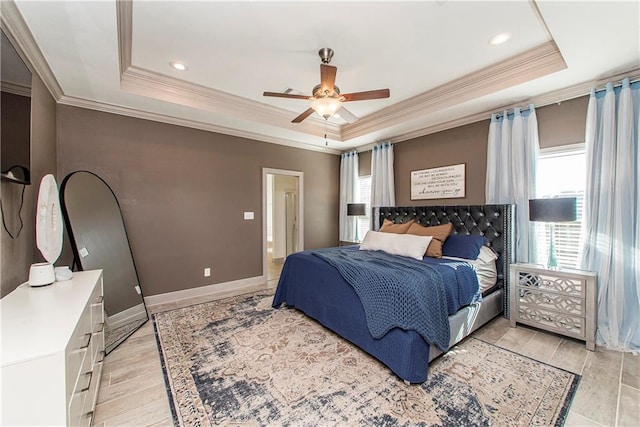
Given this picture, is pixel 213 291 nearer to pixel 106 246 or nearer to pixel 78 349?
pixel 106 246

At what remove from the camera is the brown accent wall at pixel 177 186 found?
328 centimetres

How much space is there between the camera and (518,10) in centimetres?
203

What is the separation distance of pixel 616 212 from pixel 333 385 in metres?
3.03

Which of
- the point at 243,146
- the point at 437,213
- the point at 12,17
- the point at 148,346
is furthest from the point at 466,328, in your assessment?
the point at 12,17

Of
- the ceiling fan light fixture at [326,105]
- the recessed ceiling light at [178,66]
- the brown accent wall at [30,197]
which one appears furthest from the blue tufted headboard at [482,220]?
the brown accent wall at [30,197]

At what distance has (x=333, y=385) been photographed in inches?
77.7

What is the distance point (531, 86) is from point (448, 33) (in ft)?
4.09

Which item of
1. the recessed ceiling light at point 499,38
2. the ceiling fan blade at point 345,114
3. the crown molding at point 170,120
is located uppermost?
the recessed ceiling light at point 499,38

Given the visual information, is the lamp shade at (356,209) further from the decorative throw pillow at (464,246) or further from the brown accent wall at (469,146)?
the decorative throw pillow at (464,246)

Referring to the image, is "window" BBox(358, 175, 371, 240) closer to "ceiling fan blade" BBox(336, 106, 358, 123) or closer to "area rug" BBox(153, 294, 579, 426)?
"ceiling fan blade" BBox(336, 106, 358, 123)

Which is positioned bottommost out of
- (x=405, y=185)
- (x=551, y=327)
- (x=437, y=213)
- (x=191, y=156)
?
(x=551, y=327)

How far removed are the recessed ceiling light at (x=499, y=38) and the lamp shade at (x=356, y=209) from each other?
2.99m

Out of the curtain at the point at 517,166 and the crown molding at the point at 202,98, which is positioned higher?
the crown molding at the point at 202,98

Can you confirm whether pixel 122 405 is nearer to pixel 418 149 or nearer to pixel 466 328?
pixel 466 328
